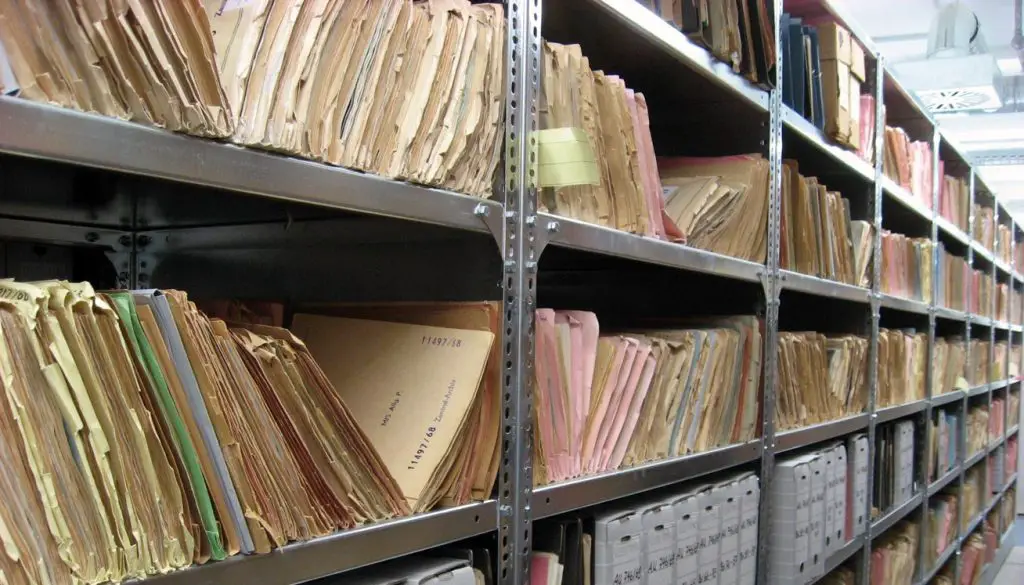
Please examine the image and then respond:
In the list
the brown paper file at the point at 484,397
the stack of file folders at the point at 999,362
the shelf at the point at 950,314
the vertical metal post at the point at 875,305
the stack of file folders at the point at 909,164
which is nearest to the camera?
the brown paper file at the point at 484,397

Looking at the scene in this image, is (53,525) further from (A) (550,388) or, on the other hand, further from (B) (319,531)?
(A) (550,388)

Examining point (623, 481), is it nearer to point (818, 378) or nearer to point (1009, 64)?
point (818, 378)

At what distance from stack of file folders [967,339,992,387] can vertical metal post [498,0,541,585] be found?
13.6 ft

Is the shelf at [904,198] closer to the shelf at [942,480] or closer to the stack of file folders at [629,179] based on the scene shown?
the shelf at [942,480]

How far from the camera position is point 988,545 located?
5113mm

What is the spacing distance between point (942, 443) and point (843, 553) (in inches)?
65.3

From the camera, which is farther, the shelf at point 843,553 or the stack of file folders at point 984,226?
the stack of file folders at point 984,226

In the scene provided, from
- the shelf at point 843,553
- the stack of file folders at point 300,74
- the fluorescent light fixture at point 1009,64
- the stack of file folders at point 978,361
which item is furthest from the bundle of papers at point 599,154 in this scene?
the fluorescent light fixture at point 1009,64

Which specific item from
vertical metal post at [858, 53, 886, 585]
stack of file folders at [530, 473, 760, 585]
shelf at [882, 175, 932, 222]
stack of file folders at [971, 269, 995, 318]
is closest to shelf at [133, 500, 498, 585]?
stack of file folders at [530, 473, 760, 585]

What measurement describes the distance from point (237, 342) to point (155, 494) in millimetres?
172

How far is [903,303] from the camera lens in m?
3.15

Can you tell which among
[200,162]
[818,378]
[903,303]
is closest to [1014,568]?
[903,303]

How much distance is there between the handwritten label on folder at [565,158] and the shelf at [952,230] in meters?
3.12

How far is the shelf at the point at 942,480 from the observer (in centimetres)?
364
